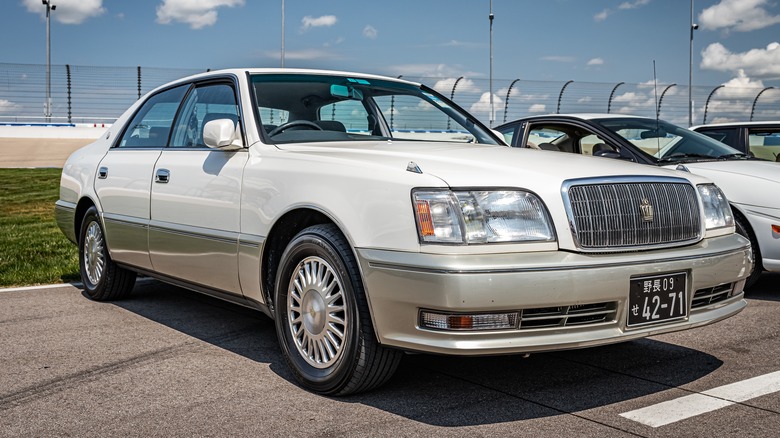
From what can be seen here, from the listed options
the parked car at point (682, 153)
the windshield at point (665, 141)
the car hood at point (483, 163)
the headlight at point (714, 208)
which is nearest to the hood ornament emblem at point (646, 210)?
the car hood at point (483, 163)

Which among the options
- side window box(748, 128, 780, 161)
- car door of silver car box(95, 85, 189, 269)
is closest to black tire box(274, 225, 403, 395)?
car door of silver car box(95, 85, 189, 269)

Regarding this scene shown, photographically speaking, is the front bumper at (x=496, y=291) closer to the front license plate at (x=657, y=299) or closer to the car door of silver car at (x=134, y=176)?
the front license plate at (x=657, y=299)

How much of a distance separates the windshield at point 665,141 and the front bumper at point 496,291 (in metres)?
3.60

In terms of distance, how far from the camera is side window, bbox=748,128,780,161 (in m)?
8.73

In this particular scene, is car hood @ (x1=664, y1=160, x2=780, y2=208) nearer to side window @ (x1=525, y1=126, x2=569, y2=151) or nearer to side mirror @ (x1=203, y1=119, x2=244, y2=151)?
side window @ (x1=525, y1=126, x2=569, y2=151)

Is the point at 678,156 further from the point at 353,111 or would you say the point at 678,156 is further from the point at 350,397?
the point at 350,397

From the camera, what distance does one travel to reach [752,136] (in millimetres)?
8719

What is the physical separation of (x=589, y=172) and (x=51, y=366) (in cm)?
292

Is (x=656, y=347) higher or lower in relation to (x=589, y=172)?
lower

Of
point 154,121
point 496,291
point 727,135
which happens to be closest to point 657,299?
point 496,291

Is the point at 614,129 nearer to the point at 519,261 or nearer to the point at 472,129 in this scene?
the point at 472,129

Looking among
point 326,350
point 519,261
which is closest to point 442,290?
point 519,261

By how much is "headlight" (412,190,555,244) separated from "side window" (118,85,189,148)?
2629mm

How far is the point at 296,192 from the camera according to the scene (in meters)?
4.25
